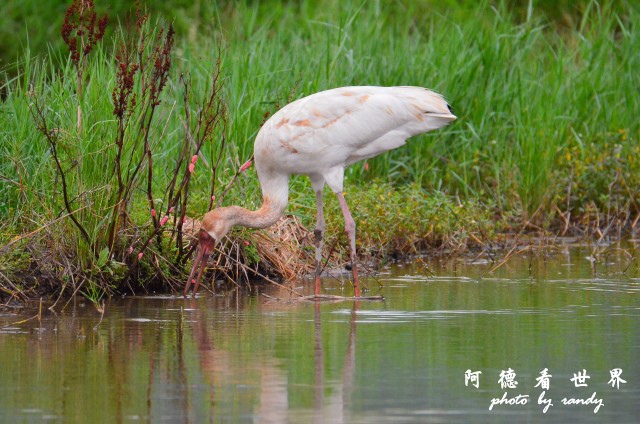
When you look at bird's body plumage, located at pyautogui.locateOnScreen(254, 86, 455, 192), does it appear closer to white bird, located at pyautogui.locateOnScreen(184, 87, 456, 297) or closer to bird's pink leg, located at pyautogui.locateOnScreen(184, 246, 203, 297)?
white bird, located at pyautogui.locateOnScreen(184, 87, 456, 297)

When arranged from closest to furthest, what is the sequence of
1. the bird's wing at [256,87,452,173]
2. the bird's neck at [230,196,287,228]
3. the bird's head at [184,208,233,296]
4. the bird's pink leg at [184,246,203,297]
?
1. the bird's pink leg at [184,246,203,297]
2. the bird's head at [184,208,233,296]
3. the bird's neck at [230,196,287,228]
4. the bird's wing at [256,87,452,173]

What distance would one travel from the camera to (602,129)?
14.1m

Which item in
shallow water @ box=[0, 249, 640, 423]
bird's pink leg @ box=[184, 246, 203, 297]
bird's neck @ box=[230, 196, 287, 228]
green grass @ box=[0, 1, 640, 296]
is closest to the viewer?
shallow water @ box=[0, 249, 640, 423]

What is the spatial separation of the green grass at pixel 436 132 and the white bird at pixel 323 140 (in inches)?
25.4

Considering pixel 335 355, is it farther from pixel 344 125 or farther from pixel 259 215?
pixel 344 125

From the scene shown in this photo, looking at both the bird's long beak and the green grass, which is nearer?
the bird's long beak

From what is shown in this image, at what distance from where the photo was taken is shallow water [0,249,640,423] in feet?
19.9

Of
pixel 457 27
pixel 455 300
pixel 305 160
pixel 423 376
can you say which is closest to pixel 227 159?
pixel 305 160

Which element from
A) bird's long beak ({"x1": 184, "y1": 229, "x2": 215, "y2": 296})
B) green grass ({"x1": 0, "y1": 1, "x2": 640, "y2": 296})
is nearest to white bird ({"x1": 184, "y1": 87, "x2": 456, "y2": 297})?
bird's long beak ({"x1": 184, "y1": 229, "x2": 215, "y2": 296})

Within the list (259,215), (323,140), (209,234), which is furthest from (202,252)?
(323,140)

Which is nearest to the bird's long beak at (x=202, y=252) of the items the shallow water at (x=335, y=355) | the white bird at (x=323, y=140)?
the white bird at (x=323, y=140)

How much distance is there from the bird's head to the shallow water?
250mm

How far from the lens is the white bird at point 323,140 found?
959 cm

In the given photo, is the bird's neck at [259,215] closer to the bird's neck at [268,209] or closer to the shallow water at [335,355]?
the bird's neck at [268,209]
